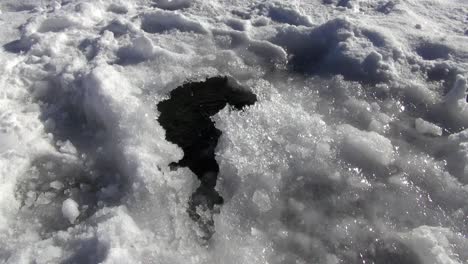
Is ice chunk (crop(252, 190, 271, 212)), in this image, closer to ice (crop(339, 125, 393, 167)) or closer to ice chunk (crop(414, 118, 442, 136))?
ice (crop(339, 125, 393, 167))

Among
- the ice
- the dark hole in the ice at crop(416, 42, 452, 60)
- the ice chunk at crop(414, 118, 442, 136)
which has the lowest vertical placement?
the ice

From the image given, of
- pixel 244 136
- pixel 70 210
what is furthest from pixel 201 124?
pixel 70 210

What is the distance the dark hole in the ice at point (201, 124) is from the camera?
2.91 m

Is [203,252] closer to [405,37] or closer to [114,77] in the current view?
[114,77]

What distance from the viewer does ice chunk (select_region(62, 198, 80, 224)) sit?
277 centimetres

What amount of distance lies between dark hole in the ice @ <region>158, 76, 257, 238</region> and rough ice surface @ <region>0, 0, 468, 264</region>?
0.07 metres

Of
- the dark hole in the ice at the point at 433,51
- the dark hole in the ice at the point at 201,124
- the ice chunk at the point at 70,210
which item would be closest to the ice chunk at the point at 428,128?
the dark hole in the ice at the point at 433,51

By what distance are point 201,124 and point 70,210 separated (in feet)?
4.02

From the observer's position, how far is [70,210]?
109 inches

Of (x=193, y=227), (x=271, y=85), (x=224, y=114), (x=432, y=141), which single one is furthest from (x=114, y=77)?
(x=432, y=141)

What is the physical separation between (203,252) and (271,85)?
178 centimetres

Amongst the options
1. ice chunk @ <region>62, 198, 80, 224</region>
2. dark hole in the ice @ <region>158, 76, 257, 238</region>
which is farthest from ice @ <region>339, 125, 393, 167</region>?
ice chunk @ <region>62, 198, 80, 224</region>

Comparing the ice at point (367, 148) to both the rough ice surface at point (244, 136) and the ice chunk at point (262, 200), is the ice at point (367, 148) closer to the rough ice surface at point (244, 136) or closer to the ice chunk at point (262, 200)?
the rough ice surface at point (244, 136)

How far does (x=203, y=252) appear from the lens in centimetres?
259
